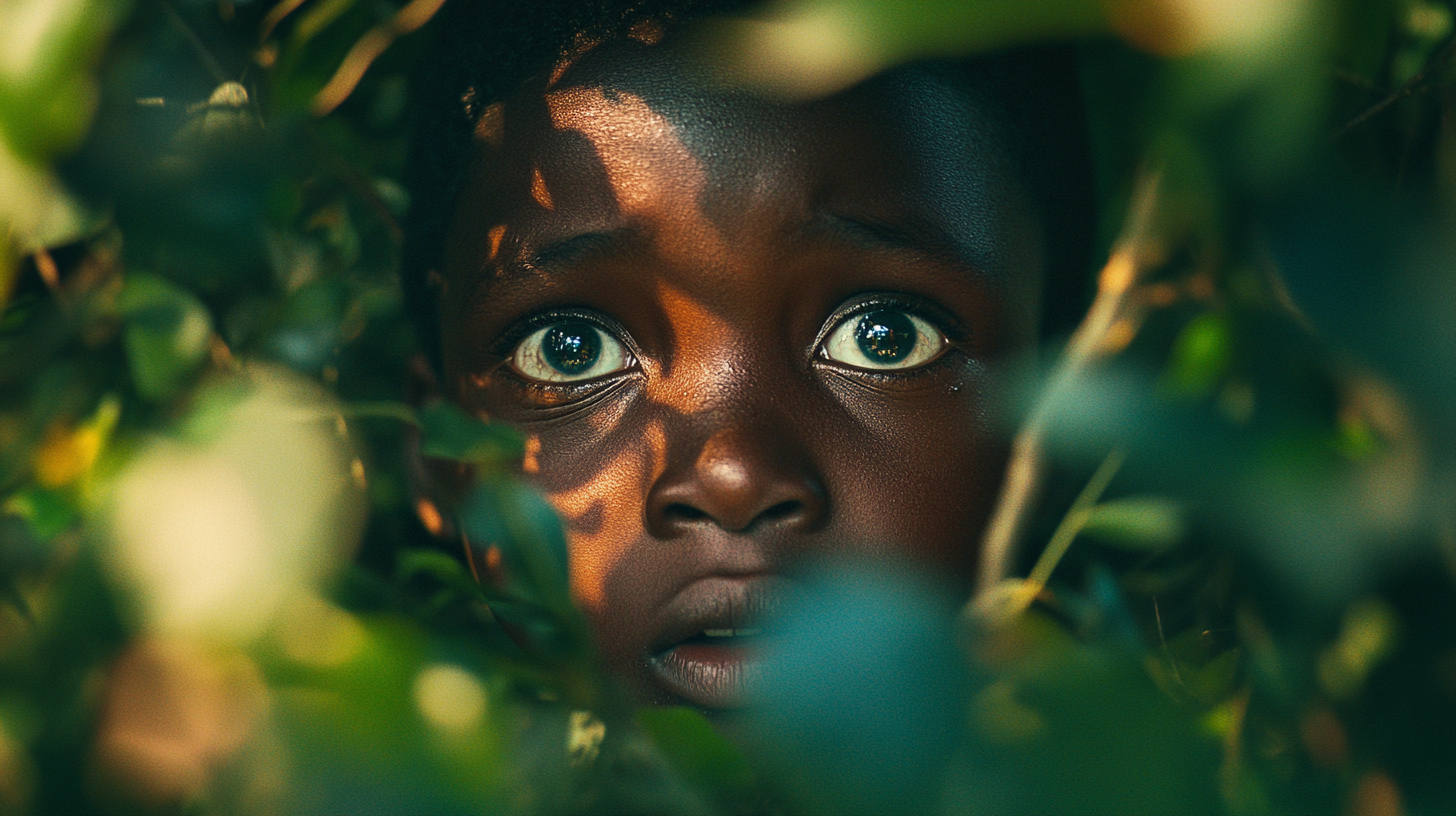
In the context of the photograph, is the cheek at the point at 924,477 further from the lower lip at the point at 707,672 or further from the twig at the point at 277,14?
the twig at the point at 277,14

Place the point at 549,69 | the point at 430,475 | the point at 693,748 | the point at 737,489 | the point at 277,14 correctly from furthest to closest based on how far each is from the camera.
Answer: the point at 430,475, the point at 549,69, the point at 737,489, the point at 277,14, the point at 693,748

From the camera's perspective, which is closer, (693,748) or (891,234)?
(693,748)

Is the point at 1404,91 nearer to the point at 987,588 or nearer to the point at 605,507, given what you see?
the point at 987,588

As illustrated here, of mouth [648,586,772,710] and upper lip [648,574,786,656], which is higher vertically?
upper lip [648,574,786,656]

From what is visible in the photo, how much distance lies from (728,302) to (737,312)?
0.01m

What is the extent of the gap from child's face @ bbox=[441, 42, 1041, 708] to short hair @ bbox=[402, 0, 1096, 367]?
0.04 metres

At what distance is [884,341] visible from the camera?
83 centimetres

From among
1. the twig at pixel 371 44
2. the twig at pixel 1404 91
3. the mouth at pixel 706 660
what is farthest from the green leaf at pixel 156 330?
the twig at pixel 1404 91

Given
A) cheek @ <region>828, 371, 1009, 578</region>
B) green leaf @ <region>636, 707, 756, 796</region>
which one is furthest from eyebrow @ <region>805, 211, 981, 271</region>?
green leaf @ <region>636, 707, 756, 796</region>

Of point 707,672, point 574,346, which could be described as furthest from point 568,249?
point 707,672

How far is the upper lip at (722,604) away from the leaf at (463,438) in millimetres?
273

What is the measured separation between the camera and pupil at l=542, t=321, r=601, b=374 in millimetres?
846

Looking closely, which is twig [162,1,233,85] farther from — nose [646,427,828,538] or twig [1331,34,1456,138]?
twig [1331,34,1456,138]

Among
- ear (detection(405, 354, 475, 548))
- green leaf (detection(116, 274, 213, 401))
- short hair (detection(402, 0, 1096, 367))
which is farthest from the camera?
ear (detection(405, 354, 475, 548))
